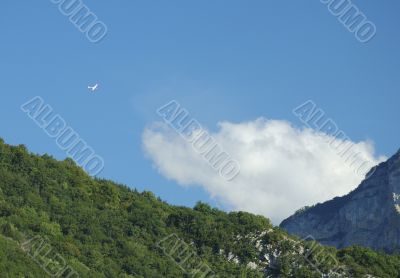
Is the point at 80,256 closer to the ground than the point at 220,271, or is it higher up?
closer to the ground

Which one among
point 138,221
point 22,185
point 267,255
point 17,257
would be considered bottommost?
point 17,257

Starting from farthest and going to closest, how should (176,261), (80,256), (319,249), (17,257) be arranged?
(319,249) → (176,261) → (80,256) → (17,257)

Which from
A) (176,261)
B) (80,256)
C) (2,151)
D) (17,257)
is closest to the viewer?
(17,257)

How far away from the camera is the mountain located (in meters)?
73.8

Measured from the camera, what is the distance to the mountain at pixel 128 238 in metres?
73.8

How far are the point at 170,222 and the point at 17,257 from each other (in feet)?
79.0

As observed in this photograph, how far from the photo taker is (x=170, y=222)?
292 feet

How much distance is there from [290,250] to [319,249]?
13.5 ft

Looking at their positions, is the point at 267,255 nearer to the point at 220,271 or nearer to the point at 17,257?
the point at 220,271

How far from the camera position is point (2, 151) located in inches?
3642

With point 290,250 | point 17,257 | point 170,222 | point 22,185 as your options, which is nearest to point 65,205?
point 22,185

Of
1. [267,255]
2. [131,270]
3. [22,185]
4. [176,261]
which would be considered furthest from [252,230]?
[22,185]

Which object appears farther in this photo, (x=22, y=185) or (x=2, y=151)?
(x=2, y=151)

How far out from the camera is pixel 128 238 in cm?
8231
